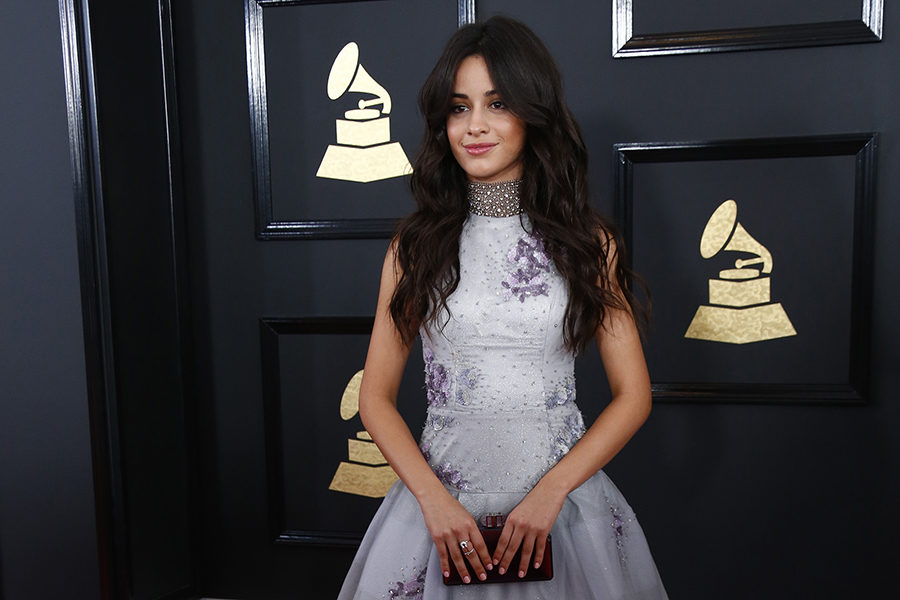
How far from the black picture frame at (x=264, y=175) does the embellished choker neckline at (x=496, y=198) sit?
59cm

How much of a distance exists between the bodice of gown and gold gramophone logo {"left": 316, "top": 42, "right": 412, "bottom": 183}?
2.17 ft

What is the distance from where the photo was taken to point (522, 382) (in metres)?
1.14

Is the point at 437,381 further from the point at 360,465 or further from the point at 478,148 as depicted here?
the point at 360,465

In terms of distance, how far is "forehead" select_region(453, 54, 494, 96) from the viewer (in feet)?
3.56

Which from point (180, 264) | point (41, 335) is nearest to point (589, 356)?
point (180, 264)

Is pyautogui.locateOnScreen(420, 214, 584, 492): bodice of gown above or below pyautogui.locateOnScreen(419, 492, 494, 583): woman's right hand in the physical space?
above

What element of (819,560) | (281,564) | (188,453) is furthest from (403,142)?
(819,560)

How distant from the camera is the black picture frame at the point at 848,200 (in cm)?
154

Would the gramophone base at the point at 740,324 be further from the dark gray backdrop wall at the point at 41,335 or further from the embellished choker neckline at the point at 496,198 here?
the dark gray backdrop wall at the point at 41,335

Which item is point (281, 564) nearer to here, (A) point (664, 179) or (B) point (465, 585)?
(B) point (465, 585)

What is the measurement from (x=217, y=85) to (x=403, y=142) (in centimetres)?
50

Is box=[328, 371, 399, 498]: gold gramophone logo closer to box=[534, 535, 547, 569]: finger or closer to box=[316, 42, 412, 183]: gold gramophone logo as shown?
box=[316, 42, 412, 183]: gold gramophone logo

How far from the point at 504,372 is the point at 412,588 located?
35cm

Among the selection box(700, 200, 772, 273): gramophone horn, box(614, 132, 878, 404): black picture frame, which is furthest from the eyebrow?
box(700, 200, 772, 273): gramophone horn
